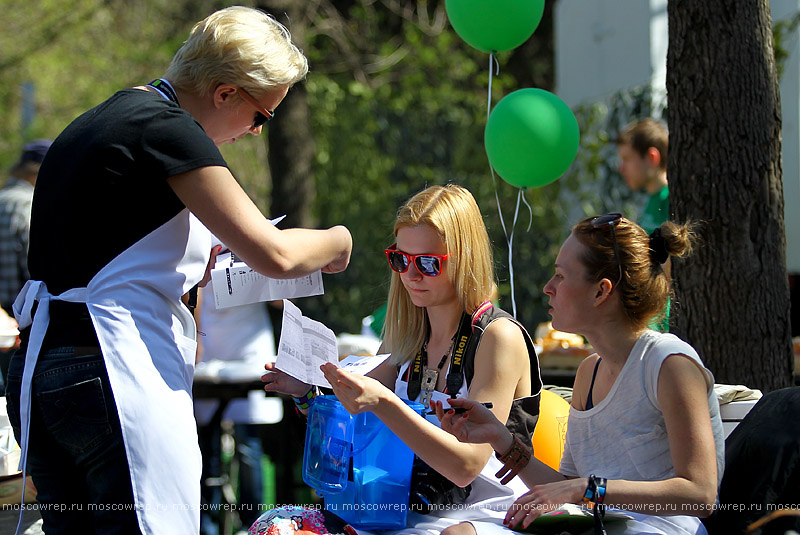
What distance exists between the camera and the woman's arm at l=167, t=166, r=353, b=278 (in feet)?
5.80

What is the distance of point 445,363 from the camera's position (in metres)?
2.54

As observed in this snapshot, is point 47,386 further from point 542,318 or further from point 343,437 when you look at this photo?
point 542,318

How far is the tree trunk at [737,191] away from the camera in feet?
10.3

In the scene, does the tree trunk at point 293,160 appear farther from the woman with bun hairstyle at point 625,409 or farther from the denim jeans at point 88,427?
the denim jeans at point 88,427

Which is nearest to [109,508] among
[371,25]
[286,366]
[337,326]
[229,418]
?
[286,366]

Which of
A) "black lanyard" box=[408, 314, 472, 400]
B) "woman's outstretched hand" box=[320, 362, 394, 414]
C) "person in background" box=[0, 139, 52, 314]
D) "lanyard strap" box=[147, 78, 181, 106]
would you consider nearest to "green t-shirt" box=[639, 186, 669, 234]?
"black lanyard" box=[408, 314, 472, 400]

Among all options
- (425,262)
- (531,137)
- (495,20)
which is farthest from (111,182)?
(495,20)

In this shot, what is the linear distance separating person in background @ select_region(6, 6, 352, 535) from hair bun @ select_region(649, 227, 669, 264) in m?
0.99

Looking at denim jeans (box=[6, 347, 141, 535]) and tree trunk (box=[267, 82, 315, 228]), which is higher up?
tree trunk (box=[267, 82, 315, 228])

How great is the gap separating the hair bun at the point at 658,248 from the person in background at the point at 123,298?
3.24 feet

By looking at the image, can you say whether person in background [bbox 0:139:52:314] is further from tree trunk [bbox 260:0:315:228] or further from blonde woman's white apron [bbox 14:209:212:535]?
blonde woman's white apron [bbox 14:209:212:535]

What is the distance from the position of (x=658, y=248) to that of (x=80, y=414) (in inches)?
59.7

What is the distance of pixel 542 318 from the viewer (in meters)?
7.89

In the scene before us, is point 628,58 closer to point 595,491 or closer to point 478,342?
point 478,342
